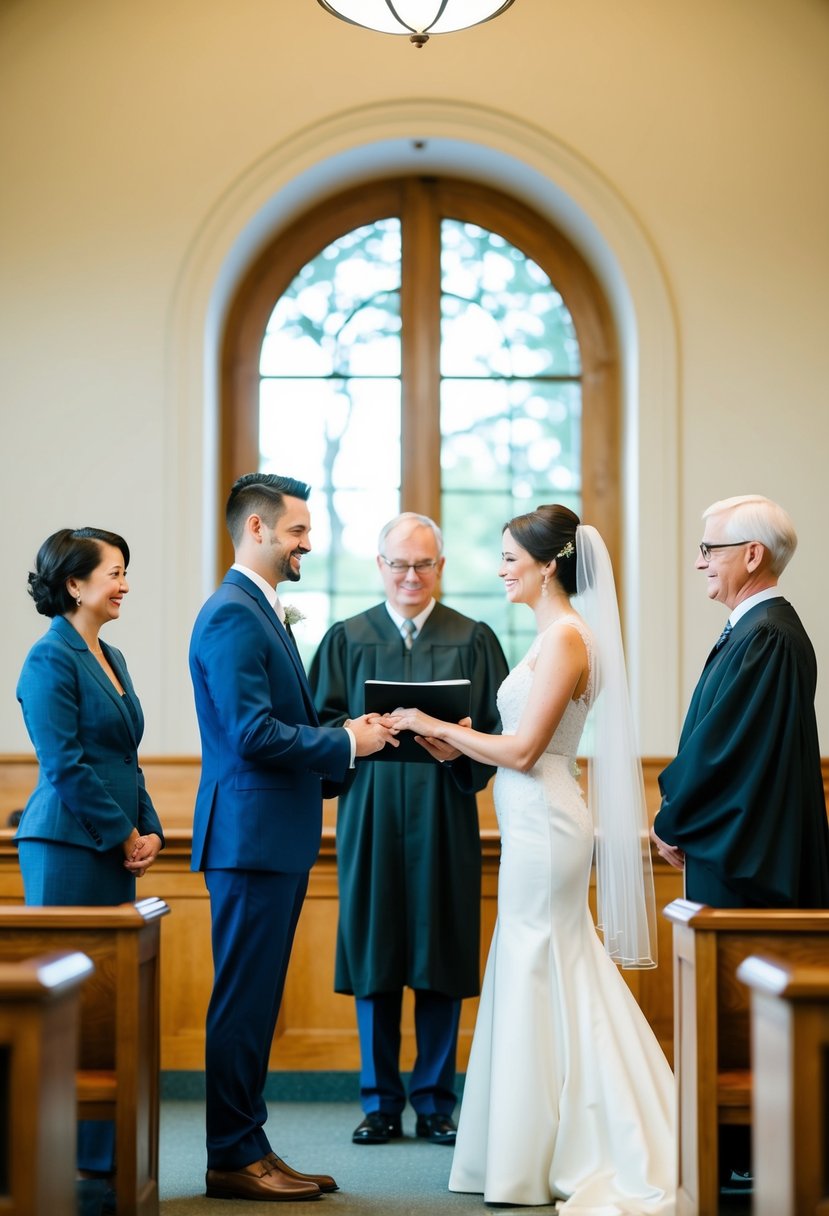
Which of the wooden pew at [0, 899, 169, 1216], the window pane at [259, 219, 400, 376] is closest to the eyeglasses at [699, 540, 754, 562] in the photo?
the wooden pew at [0, 899, 169, 1216]

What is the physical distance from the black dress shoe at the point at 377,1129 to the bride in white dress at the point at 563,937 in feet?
2.19

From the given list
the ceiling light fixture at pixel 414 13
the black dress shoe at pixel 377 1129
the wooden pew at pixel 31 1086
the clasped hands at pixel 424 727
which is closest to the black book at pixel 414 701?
the clasped hands at pixel 424 727

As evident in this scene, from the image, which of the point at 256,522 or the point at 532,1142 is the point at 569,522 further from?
the point at 532,1142

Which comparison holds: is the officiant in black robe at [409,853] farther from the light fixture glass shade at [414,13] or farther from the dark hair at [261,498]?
the light fixture glass shade at [414,13]

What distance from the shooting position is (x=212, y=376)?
6559 millimetres

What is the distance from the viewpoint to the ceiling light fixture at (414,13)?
460 cm

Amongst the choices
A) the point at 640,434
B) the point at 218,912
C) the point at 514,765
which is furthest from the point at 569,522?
the point at 640,434

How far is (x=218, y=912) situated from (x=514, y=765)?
0.94 metres

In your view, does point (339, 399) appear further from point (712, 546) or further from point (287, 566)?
point (712, 546)

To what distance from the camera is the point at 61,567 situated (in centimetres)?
391

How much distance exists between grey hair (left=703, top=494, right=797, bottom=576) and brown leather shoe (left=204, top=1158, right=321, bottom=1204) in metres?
2.18

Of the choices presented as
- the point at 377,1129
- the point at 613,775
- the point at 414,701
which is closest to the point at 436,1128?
the point at 377,1129

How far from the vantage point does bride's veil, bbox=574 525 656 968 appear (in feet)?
13.0

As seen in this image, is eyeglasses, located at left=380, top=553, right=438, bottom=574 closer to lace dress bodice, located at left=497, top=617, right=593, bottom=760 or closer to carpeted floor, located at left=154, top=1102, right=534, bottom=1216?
lace dress bodice, located at left=497, top=617, right=593, bottom=760
